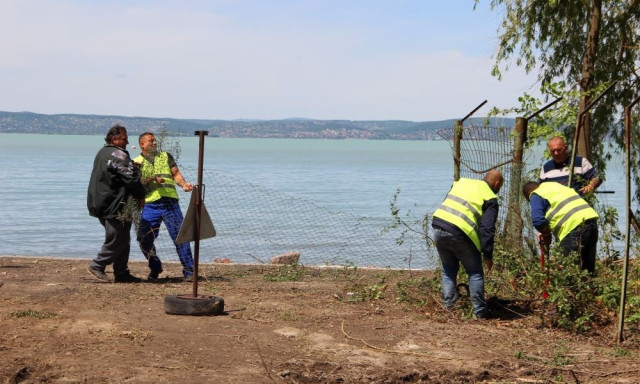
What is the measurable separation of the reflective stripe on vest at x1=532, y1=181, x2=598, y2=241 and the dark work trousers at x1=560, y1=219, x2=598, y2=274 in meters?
0.05

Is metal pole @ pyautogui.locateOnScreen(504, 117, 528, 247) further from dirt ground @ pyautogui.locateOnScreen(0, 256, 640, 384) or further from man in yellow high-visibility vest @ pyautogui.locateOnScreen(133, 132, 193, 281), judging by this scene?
man in yellow high-visibility vest @ pyautogui.locateOnScreen(133, 132, 193, 281)

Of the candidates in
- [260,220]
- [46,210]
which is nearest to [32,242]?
[260,220]

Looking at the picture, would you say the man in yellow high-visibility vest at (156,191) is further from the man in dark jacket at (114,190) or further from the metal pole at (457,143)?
the metal pole at (457,143)

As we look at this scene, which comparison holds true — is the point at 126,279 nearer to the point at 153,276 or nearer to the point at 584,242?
the point at 153,276

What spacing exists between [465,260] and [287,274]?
12.6ft

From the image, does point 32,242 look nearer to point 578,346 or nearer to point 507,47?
point 507,47

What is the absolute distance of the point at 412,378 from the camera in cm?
718

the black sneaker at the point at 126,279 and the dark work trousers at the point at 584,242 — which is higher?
the dark work trousers at the point at 584,242

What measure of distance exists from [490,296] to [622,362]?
241 centimetres

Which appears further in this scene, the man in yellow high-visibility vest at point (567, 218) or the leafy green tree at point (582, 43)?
the leafy green tree at point (582, 43)

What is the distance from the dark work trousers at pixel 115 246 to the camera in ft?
36.7

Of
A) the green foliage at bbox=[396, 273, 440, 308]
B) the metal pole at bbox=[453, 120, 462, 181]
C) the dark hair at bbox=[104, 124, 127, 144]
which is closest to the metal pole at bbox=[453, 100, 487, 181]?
the metal pole at bbox=[453, 120, 462, 181]

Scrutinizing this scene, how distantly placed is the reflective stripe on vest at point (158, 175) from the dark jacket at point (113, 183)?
0.17 m

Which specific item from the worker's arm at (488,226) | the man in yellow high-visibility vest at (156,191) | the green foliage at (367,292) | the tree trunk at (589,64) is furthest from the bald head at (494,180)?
the tree trunk at (589,64)
